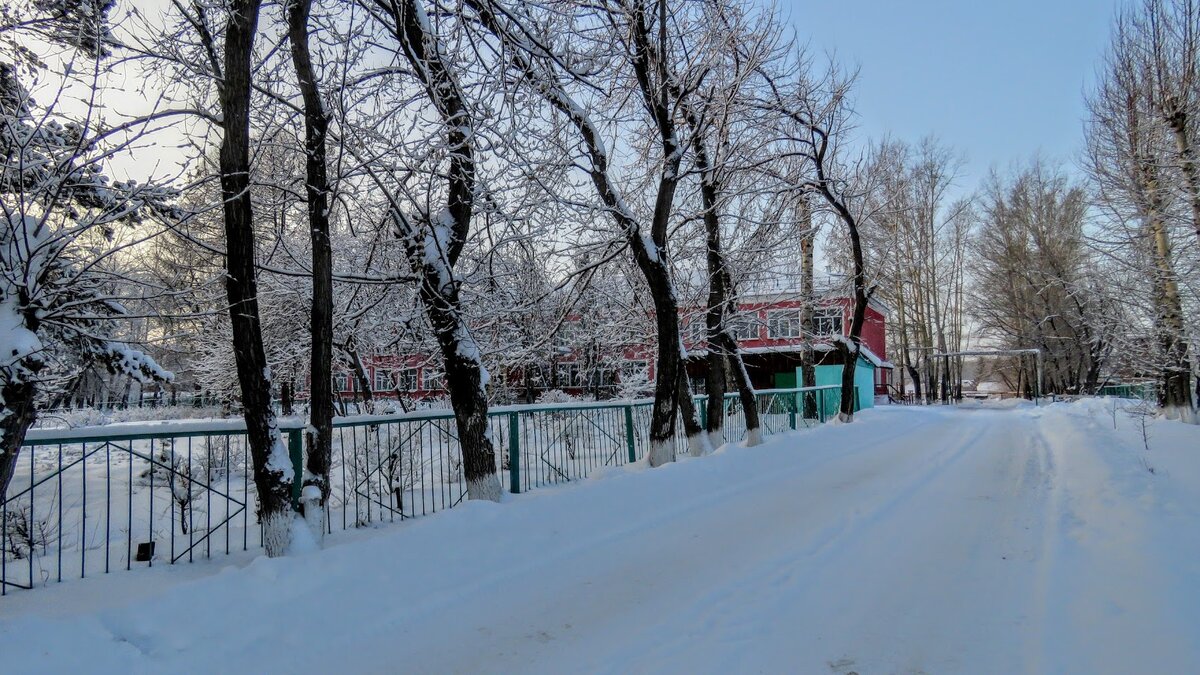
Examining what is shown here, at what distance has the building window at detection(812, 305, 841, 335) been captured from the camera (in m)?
20.5

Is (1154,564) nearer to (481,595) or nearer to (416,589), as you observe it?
(481,595)

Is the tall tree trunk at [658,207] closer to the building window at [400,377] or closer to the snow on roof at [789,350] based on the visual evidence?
the snow on roof at [789,350]

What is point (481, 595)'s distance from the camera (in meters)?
4.35

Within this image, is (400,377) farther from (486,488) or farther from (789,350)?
(789,350)

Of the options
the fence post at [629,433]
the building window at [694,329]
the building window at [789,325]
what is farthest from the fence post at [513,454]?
the building window at [789,325]

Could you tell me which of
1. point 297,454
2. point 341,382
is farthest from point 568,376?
point 297,454

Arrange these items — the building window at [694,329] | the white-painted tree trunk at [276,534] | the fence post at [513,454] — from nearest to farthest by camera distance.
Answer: the white-painted tree trunk at [276,534] → the fence post at [513,454] → the building window at [694,329]

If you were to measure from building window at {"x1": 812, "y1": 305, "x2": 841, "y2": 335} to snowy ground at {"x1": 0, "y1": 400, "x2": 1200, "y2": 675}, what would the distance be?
Result: 1382cm

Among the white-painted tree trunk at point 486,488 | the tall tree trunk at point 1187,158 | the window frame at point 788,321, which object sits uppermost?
the tall tree trunk at point 1187,158

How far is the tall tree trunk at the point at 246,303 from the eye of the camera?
4.71 metres

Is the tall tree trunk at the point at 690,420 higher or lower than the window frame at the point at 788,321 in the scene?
lower

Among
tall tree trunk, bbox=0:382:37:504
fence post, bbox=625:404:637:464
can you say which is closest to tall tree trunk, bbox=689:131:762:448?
fence post, bbox=625:404:637:464

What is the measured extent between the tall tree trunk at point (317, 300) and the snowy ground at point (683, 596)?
25.8 inches

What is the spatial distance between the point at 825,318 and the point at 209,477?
19.3 m
